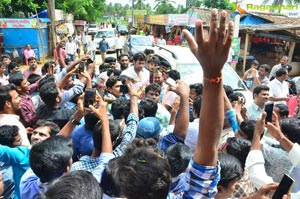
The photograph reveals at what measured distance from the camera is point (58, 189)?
54.0 inches

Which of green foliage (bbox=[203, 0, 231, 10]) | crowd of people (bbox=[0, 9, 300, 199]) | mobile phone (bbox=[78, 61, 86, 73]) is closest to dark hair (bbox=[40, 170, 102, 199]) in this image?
crowd of people (bbox=[0, 9, 300, 199])

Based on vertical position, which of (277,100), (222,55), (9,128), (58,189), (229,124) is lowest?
(277,100)

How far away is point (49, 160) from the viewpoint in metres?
1.99

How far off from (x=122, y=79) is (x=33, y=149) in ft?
8.80

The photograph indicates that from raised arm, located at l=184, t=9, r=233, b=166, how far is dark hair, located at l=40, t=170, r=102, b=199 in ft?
1.71

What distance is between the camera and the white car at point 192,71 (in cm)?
628

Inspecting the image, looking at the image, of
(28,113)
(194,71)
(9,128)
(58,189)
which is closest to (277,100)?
(194,71)

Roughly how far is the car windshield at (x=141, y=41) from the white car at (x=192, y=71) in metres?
9.40

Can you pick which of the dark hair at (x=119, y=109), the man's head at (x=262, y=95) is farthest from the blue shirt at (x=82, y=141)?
the man's head at (x=262, y=95)

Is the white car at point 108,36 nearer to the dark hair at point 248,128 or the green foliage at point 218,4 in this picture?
the dark hair at point 248,128

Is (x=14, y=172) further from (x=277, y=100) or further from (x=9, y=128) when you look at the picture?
(x=277, y=100)

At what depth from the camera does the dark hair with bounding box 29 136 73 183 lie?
1978 mm

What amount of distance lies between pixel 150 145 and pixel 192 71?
15.3 ft

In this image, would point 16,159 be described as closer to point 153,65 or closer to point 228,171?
point 228,171
